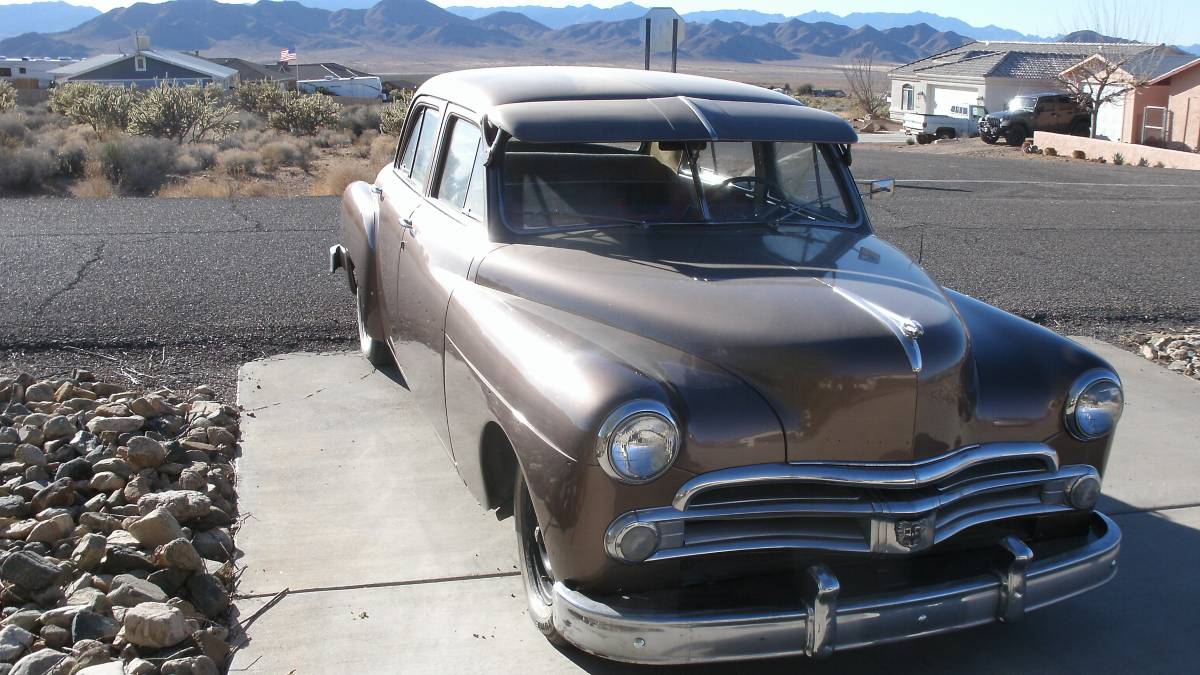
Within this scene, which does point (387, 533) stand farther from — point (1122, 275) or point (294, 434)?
point (1122, 275)

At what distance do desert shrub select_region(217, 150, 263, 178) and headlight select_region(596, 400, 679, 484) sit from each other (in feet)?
66.7

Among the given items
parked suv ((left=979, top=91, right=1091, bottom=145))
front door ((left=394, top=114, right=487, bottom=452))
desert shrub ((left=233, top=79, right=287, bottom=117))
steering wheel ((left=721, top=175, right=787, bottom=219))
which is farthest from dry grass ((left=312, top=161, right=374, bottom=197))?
desert shrub ((left=233, top=79, right=287, bottom=117))

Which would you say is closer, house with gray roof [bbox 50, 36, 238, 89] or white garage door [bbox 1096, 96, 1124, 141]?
white garage door [bbox 1096, 96, 1124, 141]

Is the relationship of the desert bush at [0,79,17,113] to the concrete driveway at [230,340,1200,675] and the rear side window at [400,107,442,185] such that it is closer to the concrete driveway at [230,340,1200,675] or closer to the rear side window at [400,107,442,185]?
the rear side window at [400,107,442,185]

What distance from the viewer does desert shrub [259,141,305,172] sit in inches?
1000

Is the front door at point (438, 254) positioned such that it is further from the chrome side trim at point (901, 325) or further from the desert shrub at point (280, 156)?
the desert shrub at point (280, 156)

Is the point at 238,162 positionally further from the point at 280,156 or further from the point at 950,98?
the point at 950,98

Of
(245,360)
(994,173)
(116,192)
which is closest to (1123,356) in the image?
(245,360)

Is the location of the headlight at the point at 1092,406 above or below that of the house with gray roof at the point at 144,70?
below

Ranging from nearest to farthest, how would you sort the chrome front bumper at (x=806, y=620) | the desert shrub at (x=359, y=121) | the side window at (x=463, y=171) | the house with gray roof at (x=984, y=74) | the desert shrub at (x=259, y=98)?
the chrome front bumper at (x=806, y=620)
the side window at (x=463, y=171)
the desert shrub at (x=359, y=121)
the desert shrub at (x=259, y=98)
the house with gray roof at (x=984, y=74)

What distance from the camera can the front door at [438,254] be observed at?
443 centimetres

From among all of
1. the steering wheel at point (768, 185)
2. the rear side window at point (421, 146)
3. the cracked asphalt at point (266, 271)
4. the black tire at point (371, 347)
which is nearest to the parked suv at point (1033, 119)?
the cracked asphalt at point (266, 271)

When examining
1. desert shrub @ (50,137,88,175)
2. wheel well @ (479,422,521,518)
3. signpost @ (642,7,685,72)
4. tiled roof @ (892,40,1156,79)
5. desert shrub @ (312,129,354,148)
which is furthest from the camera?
tiled roof @ (892,40,1156,79)

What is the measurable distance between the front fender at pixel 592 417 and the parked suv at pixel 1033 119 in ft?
111
